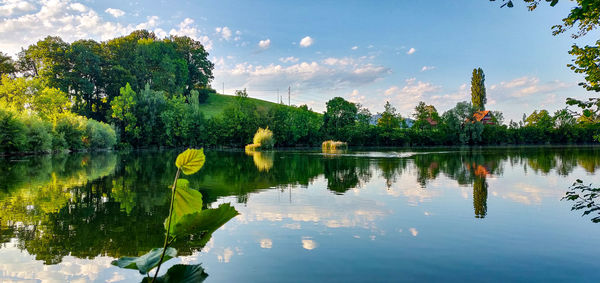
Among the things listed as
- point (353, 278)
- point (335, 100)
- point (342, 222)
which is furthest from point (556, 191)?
point (335, 100)

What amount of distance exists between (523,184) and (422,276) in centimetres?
1176

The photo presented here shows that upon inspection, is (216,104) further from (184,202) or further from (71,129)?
(184,202)

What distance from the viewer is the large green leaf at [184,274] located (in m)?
2.27

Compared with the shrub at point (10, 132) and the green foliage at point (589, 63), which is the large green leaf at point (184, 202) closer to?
the green foliage at point (589, 63)

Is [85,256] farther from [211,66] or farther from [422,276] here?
[211,66]

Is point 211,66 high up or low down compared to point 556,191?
up

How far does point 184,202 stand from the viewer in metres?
1.92

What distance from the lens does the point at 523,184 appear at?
14.1 meters

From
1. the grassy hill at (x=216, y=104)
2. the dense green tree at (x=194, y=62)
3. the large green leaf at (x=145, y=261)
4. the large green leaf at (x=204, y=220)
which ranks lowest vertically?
the large green leaf at (x=145, y=261)

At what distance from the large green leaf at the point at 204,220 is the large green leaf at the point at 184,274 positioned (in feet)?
1.81

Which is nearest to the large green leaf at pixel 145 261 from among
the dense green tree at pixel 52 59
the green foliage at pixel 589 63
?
the green foliage at pixel 589 63

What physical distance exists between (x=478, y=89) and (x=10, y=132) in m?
93.4

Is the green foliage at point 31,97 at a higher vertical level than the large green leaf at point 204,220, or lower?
higher

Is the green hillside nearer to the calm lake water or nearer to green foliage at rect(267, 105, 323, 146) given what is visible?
green foliage at rect(267, 105, 323, 146)
